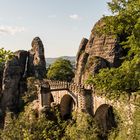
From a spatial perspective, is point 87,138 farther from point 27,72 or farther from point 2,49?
point 27,72

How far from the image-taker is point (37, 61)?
68.9m

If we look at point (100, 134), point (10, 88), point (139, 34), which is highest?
point (139, 34)

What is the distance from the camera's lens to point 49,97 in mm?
54094

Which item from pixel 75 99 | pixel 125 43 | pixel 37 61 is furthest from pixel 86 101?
pixel 37 61

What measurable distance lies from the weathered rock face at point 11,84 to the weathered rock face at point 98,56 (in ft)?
42.4

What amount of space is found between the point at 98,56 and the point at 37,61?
20470mm

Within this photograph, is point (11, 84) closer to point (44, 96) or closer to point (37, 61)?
point (37, 61)

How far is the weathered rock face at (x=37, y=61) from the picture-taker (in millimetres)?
68375

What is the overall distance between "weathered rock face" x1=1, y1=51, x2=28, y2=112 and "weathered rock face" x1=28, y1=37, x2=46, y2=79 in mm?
2796

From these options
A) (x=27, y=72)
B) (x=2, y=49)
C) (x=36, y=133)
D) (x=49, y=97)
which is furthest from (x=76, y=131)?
(x=27, y=72)

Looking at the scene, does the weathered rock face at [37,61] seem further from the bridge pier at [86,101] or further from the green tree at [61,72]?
the bridge pier at [86,101]

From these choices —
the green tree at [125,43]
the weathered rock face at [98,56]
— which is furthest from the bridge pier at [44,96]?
the green tree at [125,43]

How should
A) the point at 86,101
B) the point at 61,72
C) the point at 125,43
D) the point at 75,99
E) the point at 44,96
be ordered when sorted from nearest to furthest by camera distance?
1. the point at 125,43
2. the point at 86,101
3. the point at 75,99
4. the point at 44,96
5. the point at 61,72

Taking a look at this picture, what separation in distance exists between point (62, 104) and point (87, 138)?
23534 millimetres
